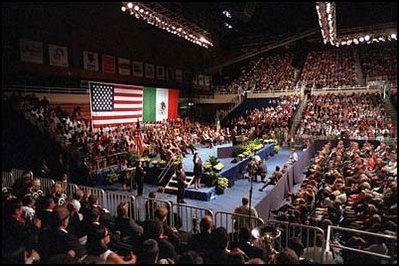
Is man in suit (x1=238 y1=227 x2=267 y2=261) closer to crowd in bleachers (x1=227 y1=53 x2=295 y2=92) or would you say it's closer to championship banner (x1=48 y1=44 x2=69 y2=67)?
championship banner (x1=48 y1=44 x2=69 y2=67)

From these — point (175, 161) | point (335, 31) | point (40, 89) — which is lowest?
point (175, 161)

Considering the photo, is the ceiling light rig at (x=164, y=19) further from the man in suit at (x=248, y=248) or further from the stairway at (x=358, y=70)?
the stairway at (x=358, y=70)

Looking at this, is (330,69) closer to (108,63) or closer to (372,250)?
(108,63)

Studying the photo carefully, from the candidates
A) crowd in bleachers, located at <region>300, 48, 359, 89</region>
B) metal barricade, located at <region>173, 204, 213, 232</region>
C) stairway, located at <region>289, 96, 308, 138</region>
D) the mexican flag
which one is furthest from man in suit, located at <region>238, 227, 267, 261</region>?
crowd in bleachers, located at <region>300, 48, 359, 89</region>

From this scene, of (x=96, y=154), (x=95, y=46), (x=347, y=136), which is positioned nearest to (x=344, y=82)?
(x=347, y=136)

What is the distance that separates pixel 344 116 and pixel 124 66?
14.2 m

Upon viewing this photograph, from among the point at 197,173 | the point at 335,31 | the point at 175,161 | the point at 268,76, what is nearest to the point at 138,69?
the point at 175,161

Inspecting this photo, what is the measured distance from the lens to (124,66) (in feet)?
58.3

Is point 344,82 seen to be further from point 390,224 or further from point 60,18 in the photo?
point 390,224

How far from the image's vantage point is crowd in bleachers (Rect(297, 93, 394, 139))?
18859mm

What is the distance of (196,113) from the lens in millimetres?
28078

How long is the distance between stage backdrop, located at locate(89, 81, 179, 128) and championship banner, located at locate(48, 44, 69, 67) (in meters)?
2.01

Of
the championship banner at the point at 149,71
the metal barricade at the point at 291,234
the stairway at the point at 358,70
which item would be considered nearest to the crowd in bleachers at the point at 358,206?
the metal barricade at the point at 291,234

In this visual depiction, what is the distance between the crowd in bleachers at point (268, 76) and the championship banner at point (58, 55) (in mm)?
16444
